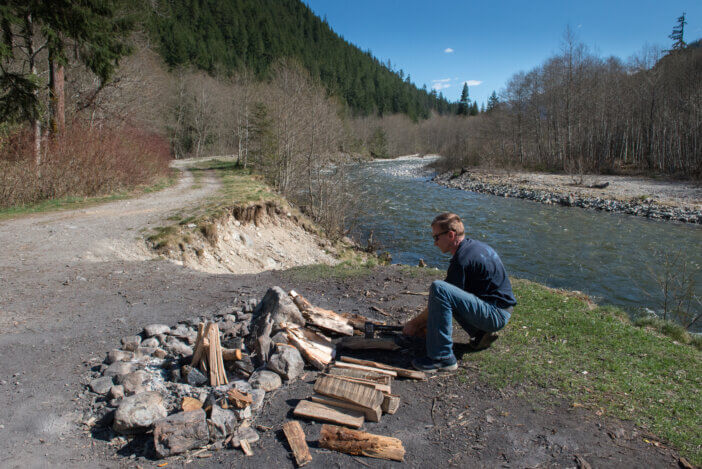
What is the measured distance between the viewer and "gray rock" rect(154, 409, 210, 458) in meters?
3.04

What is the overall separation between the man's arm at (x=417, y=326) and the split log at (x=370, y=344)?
0.21m

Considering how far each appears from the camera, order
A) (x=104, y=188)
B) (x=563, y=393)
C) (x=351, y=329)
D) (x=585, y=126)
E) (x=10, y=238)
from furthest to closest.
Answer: (x=585, y=126) → (x=104, y=188) → (x=10, y=238) → (x=351, y=329) → (x=563, y=393)

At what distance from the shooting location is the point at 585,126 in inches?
1599

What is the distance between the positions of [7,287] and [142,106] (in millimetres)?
24442

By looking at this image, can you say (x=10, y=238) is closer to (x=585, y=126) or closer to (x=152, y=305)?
(x=152, y=305)

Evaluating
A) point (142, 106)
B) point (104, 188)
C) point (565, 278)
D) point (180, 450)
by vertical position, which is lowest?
point (565, 278)

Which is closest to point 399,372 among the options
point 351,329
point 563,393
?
point 351,329

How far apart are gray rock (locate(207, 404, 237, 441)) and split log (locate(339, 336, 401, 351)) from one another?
63.6 inches

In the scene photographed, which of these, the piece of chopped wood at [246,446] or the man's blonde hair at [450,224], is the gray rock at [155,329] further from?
the man's blonde hair at [450,224]

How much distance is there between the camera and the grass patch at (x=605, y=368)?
3471 millimetres

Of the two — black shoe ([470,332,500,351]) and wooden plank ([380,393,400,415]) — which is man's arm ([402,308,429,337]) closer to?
black shoe ([470,332,500,351])

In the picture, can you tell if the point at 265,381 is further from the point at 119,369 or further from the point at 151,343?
the point at 151,343

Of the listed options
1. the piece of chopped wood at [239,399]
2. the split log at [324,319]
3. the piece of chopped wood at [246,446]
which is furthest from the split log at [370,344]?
the piece of chopped wood at [246,446]

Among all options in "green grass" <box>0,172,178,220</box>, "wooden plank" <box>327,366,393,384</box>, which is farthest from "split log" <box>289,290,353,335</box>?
"green grass" <box>0,172,178,220</box>
